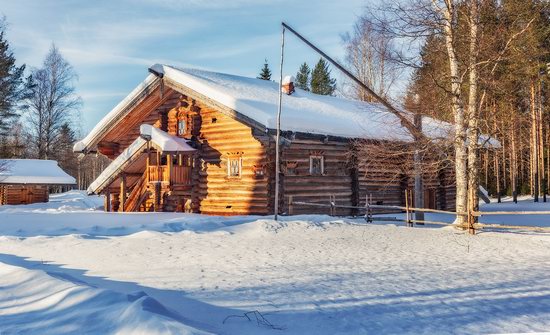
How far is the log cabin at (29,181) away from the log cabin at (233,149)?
56.3 ft

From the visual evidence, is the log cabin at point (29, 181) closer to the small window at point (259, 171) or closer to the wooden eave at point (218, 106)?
the wooden eave at point (218, 106)

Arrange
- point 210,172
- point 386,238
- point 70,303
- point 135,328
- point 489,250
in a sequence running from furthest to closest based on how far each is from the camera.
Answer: point 210,172 → point 386,238 → point 489,250 → point 70,303 → point 135,328

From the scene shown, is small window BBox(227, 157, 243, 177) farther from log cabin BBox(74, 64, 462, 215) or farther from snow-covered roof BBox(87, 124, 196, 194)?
snow-covered roof BBox(87, 124, 196, 194)

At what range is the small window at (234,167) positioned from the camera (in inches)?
749

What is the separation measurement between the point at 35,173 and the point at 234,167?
83.8 ft

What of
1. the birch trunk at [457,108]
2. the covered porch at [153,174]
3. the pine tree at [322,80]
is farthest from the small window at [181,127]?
the pine tree at [322,80]

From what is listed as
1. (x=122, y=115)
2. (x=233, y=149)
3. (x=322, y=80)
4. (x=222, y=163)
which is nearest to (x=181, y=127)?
(x=122, y=115)

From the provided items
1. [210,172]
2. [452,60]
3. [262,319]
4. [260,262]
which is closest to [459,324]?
[262,319]

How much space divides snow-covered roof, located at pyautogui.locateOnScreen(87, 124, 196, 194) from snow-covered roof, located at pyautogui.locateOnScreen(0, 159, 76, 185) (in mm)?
18250

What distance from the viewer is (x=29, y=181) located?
120ft

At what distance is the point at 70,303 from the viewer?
5.14m

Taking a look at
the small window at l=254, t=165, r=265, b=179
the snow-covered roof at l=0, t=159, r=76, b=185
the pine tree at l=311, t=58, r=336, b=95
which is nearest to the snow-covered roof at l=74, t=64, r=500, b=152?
the small window at l=254, t=165, r=265, b=179

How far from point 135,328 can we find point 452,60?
43.4 feet

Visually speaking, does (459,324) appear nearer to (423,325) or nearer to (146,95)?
(423,325)
